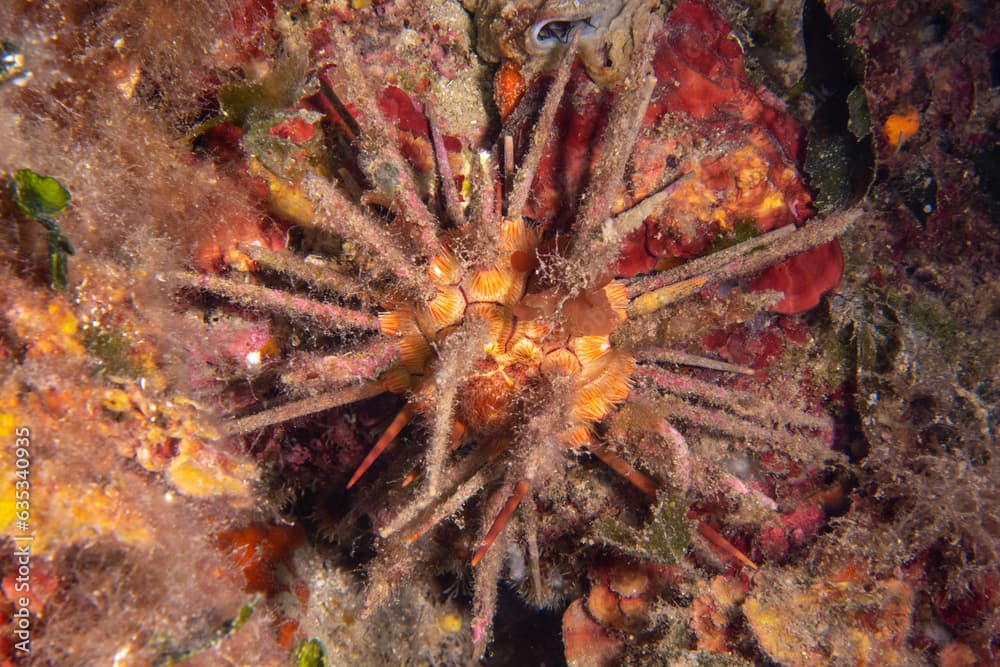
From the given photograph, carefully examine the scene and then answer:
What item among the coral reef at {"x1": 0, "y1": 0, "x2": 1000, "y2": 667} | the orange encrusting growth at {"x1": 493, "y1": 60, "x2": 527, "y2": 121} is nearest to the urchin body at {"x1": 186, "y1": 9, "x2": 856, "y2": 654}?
the coral reef at {"x1": 0, "y1": 0, "x2": 1000, "y2": 667}

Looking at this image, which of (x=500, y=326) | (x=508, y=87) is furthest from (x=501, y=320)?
(x=508, y=87)

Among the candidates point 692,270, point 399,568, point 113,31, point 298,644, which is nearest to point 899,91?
point 692,270

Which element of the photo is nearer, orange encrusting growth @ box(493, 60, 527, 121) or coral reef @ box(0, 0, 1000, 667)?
coral reef @ box(0, 0, 1000, 667)

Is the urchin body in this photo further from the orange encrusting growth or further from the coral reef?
the orange encrusting growth

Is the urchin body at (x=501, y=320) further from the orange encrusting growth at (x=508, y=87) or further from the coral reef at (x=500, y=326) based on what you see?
the orange encrusting growth at (x=508, y=87)

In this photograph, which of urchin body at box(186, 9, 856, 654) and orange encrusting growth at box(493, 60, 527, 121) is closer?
urchin body at box(186, 9, 856, 654)

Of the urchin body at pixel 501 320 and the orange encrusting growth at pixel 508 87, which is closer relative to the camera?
the urchin body at pixel 501 320

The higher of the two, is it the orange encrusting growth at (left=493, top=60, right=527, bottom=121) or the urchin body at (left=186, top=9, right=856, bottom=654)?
the orange encrusting growth at (left=493, top=60, right=527, bottom=121)

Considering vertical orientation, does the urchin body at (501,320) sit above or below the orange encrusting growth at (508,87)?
below

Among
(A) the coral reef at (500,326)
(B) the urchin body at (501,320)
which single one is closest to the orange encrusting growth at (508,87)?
(A) the coral reef at (500,326)

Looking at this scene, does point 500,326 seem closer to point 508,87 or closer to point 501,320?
point 501,320
